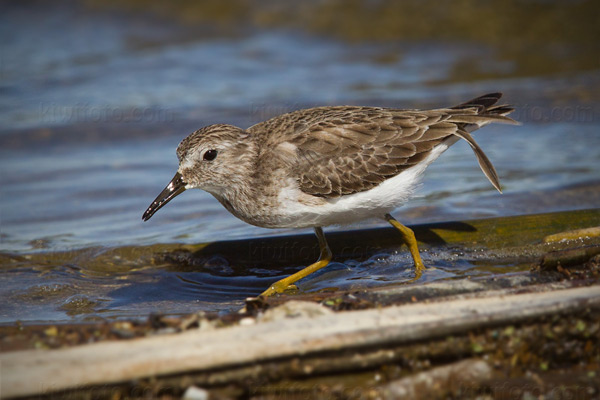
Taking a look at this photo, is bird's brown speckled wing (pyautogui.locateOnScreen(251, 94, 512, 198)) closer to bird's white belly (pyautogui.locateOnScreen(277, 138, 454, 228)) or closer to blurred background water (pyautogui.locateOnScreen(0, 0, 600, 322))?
bird's white belly (pyautogui.locateOnScreen(277, 138, 454, 228))

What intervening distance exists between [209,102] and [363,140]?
6.90 meters

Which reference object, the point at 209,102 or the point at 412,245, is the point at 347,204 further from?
the point at 209,102

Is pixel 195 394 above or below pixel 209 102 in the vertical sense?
below

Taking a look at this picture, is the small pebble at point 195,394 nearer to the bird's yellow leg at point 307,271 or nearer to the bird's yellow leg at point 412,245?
the bird's yellow leg at point 307,271

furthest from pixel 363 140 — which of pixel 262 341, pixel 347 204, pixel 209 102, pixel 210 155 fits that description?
pixel 209 102

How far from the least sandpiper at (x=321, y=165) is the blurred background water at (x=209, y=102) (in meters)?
0.68

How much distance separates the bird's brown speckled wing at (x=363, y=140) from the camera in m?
6.38

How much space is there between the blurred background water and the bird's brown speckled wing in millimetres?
957

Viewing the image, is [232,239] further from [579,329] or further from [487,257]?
[579,329]

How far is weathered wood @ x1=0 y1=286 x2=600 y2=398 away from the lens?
3578mm

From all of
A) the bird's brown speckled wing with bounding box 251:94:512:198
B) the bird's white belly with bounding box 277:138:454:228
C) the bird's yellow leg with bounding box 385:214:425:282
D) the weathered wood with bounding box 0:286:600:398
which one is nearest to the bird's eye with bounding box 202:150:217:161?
the bird's brown speckled wing with bounding box 251:94:512:198

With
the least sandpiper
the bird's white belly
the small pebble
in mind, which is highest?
the least sandpiper

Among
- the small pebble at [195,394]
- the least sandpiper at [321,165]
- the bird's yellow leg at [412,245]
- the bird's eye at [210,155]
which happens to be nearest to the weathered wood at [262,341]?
the small pebble at [195,394]

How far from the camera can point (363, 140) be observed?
656cm
